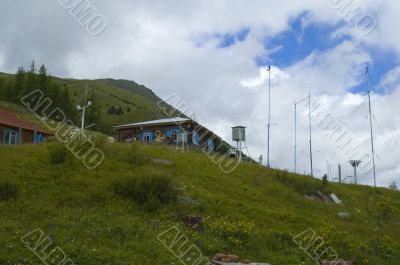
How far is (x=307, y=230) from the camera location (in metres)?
18.3

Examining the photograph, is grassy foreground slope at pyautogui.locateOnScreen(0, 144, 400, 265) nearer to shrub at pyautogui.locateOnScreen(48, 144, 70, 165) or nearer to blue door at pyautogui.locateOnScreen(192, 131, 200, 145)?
shrub at pyautogui.locateOnScreen(48, 144, 70, 165)

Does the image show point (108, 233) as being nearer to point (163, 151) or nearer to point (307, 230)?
point (307, 230)

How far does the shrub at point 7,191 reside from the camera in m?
15.9

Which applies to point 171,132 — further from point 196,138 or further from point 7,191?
point 7,191

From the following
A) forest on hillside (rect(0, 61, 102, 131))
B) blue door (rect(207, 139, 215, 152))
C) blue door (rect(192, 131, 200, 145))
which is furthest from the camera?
forest on hillside (rect(0, 61, 102, 131))

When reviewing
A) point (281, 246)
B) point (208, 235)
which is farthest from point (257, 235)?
point (208, 235)

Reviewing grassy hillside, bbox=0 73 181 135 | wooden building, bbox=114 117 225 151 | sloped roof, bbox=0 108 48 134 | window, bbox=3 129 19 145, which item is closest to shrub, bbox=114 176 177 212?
wooden building, bbox=114 117 225 151

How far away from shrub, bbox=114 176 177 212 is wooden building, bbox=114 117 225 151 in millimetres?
23027

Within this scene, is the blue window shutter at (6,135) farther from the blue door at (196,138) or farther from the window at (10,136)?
the blue door at (196,138)

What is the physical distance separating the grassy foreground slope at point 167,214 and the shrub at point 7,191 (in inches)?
6.5

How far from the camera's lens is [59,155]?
20750 millimetres

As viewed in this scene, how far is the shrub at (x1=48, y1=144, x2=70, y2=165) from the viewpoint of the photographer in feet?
67.4

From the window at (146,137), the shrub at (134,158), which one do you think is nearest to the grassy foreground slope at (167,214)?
the shrub at (134,158)

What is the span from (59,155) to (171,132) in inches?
938
